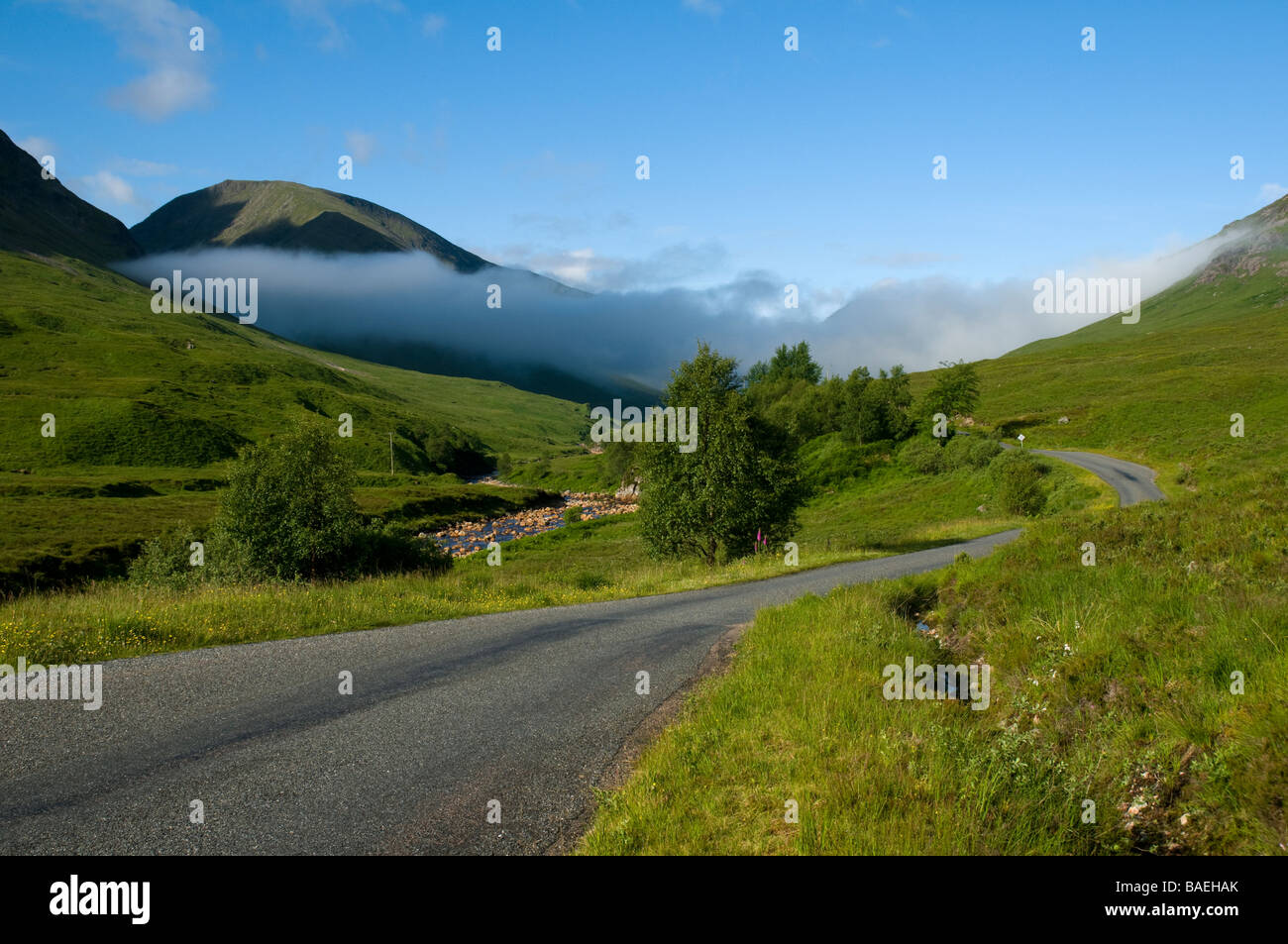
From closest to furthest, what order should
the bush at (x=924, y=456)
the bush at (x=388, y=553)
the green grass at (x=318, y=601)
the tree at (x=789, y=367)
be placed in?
the green grass at (x=318, y=601)
the bush at (x=388, y=553)
the bush at (x=924, y=456)
the tree at (x=789, y=367)

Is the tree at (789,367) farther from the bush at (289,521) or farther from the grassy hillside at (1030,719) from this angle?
the grassy hillside at (1030,719)

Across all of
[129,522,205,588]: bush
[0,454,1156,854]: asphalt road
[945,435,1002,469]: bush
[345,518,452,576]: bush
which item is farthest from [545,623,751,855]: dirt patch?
[945,435,1002,469]: bush

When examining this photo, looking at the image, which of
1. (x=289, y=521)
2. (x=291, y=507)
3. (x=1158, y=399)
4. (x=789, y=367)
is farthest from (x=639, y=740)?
(x=789, y=367)

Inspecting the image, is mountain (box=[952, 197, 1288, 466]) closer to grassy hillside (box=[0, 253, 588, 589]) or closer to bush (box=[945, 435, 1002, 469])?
bush (box=[945, 435, 1002, 469])

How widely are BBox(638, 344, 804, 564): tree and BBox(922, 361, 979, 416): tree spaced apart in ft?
225

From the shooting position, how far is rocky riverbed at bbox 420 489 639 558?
83.4 meters

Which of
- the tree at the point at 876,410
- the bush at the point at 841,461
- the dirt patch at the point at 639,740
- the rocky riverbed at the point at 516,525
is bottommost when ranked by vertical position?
the rocky riverbed at the point at 516,525

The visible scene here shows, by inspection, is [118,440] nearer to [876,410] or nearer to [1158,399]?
[876,410]

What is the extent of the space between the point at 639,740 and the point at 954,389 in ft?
321

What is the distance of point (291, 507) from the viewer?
96.5ft

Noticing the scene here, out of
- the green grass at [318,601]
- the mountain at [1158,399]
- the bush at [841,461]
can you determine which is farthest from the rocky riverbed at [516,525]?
the mountain at [1158,399]

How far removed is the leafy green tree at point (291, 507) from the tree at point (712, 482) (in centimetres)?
1442

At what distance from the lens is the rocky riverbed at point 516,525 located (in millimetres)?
83438

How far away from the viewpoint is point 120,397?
14438cm
